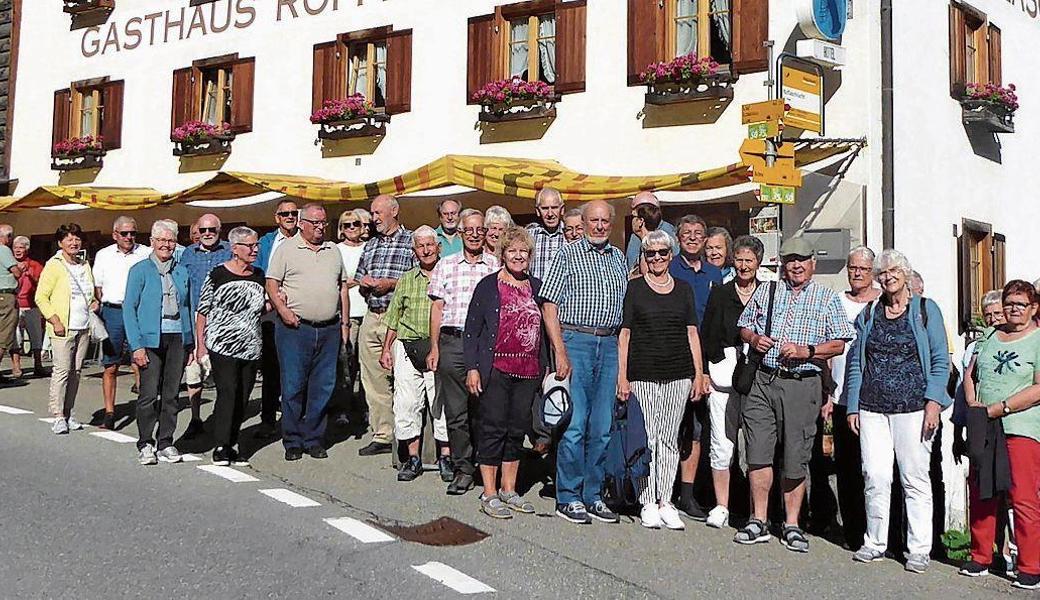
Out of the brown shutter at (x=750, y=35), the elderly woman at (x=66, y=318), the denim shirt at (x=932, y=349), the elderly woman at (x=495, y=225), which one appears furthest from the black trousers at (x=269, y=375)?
the brown shutter at (x=750, y=35)

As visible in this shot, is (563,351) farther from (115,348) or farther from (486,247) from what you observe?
(115,348)

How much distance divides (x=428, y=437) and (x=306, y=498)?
1.34 meters

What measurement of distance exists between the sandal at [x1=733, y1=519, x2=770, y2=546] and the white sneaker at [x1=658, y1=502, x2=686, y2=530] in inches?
15.0

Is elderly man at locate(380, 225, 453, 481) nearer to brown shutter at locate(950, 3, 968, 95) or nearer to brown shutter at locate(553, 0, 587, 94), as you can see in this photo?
brown shutter at locate(553, 0, 587, 94)

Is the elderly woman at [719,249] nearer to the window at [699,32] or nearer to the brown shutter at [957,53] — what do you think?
the window at [699,32]

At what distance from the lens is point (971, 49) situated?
578 inches

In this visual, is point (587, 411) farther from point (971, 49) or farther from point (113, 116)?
point (113, 116)

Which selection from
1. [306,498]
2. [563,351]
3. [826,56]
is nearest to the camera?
[563,351]

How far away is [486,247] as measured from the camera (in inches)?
322

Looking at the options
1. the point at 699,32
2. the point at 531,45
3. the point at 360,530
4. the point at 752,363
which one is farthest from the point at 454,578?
the point at 531,45

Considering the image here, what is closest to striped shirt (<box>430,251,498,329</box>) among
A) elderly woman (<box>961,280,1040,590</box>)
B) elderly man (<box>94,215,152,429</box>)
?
elderly woman (<box>961,280,1040,590</box>)

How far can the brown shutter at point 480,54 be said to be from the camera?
1538 cm

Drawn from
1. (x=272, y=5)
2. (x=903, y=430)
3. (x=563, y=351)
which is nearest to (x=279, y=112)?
(x=272, y=5)

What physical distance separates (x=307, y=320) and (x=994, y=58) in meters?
10.1
